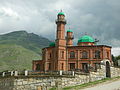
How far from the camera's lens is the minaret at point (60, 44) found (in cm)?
4569

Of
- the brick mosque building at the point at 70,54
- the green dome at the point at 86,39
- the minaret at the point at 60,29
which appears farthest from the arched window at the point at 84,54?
the minaret at the point at 60,29

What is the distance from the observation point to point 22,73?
2409cm

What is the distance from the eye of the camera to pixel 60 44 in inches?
1823

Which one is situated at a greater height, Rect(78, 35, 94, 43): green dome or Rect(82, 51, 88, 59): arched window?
Rect(78, 35, 94, 43): green dome

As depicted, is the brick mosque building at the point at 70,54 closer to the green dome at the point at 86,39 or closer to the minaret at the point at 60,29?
the minaret at the point at 60,29

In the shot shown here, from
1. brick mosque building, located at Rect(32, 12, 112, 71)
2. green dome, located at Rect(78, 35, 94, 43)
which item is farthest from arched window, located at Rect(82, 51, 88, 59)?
green dome, located at Rect(78, 35, 94, 43)

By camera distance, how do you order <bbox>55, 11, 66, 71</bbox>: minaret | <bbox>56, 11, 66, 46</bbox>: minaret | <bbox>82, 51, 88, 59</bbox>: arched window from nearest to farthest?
1. <bbox>55, 11, 66, 71</bbox>: minaret
2. <bbox>56, 11, 66, 46</bbox>: minaret
3. <bbox>82, 51, 88, 59</bbox>: arched window

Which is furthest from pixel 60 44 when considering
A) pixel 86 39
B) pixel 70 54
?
pixel 86 39

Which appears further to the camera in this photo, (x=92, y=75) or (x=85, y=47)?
(x=85, y=47)

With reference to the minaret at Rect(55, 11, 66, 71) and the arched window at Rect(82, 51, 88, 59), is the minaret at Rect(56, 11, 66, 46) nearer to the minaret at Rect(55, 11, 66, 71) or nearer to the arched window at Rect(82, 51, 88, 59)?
the minaret at Rect(55, 11, 66, 71)

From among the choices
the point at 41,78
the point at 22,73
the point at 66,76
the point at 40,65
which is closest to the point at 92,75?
the point at 66,76

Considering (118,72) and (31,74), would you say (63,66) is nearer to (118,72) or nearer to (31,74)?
(118,72)

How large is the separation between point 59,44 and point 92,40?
12.1m

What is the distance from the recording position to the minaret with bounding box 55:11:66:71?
4569cm
